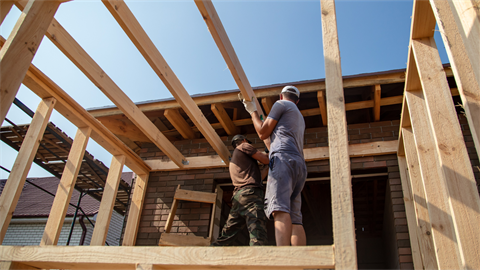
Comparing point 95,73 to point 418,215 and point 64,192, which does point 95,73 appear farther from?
point 418,215

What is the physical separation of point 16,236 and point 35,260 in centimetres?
1413

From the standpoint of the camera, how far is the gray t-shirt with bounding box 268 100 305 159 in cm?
280

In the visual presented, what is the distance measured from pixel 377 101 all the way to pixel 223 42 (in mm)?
2569

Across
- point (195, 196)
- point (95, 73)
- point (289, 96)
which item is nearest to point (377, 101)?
point (289, 96)

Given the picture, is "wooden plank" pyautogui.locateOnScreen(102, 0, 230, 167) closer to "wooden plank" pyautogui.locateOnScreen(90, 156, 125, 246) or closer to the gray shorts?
"wooden plank" pyautogui.locateOnScreen(90, 156, 125, 246)

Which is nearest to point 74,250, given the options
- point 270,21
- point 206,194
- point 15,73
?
point 15,73

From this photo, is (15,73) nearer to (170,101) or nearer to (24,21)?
(24,21)

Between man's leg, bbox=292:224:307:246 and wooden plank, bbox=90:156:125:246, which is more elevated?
wooden plank, bbox=90:156:125:246

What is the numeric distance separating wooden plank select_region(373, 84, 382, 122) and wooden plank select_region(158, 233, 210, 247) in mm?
2909

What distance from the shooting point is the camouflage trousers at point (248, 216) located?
3.25 metres

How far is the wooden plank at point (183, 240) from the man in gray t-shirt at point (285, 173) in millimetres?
2150

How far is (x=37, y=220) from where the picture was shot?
516 inches

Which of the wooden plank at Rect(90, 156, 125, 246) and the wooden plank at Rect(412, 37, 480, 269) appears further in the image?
the wooden plank at Rect(90, 156, 125, 246)

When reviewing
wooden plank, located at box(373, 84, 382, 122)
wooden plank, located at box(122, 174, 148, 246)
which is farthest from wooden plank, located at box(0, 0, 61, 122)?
wooden plank, located at box(373, 84, 382, 122)
